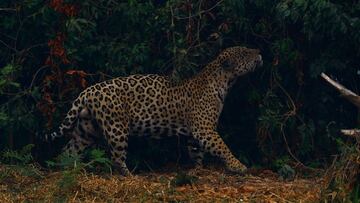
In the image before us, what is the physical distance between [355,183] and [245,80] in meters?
4.15

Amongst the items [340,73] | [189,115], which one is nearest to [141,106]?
[189,115]

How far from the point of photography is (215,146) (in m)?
10.6

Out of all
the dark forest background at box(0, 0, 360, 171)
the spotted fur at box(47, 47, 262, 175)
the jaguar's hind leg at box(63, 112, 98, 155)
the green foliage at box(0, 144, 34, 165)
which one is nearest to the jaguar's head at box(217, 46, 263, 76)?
the spotted fur at box(47, 47, 262, 175)

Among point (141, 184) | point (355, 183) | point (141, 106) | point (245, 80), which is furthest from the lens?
point (245, 80)

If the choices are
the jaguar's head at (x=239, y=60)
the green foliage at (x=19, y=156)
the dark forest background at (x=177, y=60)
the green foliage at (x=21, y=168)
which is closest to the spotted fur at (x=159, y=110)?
the jaguar's head at (x=239, y=60)

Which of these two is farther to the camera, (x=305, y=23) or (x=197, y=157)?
(x=197, y=157)

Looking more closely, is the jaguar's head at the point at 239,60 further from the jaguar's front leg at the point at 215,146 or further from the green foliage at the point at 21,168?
the green foliage at the point at 21,168

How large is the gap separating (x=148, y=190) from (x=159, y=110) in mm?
2343

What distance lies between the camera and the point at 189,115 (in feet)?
35.3

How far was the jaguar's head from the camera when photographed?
1081 centimetres

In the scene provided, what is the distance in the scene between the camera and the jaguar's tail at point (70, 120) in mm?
10312

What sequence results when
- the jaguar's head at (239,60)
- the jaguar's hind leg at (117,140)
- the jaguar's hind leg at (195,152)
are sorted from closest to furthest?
the jaguar's hind leg at (117,140)
the jaguar's head at (239,60)
the jaguar's hind leg at (195,152)

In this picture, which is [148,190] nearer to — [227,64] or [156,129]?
[156,129]

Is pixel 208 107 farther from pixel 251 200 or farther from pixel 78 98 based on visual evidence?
pixel 251 200
